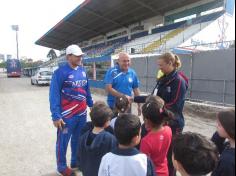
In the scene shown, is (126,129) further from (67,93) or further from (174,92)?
(67,93)

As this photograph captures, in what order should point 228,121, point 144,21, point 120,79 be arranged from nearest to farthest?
point 228,121
point 120,79
point 144,21

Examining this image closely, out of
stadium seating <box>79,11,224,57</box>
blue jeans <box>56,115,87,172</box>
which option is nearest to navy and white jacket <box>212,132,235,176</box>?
blue jeans <box>56,115,87,172</box>

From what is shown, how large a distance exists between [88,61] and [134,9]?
30.9 feet

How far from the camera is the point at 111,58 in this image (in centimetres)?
1761

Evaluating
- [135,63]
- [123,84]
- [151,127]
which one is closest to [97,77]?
[135,63]

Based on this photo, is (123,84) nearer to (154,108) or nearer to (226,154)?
(154,108)

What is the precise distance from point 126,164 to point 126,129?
267 millimetres

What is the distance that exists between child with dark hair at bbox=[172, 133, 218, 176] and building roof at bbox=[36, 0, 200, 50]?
24300mm

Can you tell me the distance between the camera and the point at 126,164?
2209 millimetres

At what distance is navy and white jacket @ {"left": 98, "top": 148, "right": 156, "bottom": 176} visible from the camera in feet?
7.25

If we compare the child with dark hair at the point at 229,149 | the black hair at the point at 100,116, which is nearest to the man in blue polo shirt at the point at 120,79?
the black hair at the point at 100,116

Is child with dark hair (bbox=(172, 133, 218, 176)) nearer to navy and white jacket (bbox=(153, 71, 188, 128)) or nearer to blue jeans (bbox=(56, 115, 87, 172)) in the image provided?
navy and white jacket (bbox=(153, 71, 188, 128))

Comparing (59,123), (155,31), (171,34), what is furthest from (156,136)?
(155,31)

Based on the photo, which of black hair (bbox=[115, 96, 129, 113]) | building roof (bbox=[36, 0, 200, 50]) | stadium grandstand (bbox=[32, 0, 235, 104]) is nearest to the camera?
black hair (bbox=[115, 96, 129, 113])
